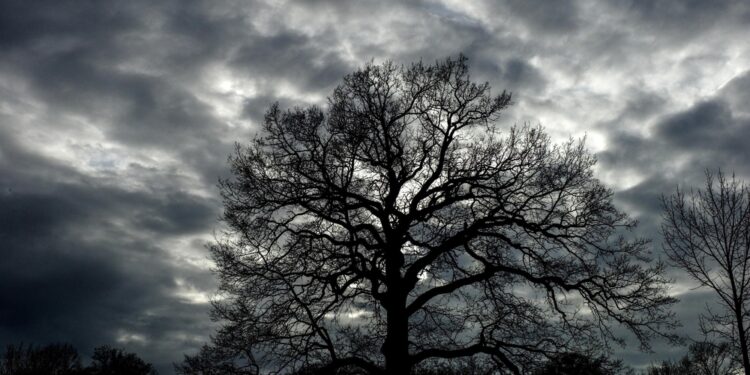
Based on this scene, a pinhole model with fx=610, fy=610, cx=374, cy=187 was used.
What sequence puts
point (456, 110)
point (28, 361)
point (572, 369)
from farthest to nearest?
point (28, 361), point (456, 110), point (572, 369)

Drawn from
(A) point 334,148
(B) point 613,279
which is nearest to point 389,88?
(A) point 334,148

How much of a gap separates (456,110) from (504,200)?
3005mm

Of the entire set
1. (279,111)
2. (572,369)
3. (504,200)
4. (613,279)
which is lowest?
(572,369)

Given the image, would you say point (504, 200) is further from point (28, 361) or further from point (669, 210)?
point (28, 361)

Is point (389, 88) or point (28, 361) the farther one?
point (28, 361)

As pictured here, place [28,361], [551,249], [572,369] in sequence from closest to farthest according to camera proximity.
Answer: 1. [572,369]
2. [551,249]
3. [28,361]

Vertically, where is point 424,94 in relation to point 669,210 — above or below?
above

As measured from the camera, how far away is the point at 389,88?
17719mm

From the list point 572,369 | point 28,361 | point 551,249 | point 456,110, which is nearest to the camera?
point 572,369

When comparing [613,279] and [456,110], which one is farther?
[456,110]

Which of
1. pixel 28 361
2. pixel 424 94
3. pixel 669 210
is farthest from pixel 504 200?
pixel 28 361

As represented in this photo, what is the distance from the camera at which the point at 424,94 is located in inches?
696

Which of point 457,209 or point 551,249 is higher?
point 457,209

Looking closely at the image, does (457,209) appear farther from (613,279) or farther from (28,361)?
(28,361)
